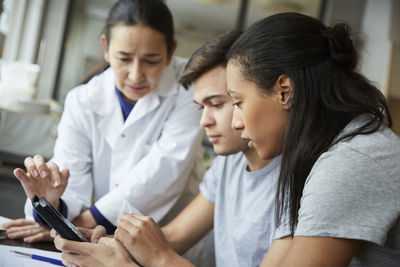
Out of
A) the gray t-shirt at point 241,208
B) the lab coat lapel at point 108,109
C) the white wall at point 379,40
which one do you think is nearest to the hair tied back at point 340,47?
the gray t-shirt at point 241,208

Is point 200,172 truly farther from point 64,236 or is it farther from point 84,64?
point 84,64

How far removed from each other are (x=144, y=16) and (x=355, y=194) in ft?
3.34

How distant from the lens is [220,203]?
139 centimetres

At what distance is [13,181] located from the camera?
3.26m

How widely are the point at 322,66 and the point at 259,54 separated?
0.46 ft

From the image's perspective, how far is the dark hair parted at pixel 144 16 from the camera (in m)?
1.54

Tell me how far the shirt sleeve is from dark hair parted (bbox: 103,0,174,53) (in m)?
0.94

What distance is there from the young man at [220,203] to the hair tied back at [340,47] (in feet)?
1.15

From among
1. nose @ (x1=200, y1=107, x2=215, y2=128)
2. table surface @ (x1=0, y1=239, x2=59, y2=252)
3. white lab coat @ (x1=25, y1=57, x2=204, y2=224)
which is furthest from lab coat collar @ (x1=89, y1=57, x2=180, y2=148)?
table surface @ (x1=0, y1=239, x2=59, y2=252)

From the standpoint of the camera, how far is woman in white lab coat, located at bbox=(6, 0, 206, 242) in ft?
4.99

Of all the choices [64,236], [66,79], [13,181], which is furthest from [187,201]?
[66,79]

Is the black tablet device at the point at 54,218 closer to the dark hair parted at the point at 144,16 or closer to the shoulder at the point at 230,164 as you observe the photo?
the shoulder at the point at 230,164

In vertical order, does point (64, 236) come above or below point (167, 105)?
below

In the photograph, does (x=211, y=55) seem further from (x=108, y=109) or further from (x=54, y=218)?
(x=54, y=218)
